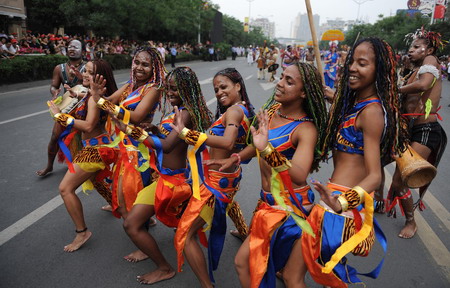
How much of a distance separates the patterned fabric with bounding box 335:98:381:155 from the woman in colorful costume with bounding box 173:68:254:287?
2.31 feet

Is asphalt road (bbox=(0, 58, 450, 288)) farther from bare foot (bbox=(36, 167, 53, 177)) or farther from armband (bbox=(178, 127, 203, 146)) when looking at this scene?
armband (bbox=(178, 127, 203, 146))

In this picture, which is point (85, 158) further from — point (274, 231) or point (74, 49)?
point (74, 49)

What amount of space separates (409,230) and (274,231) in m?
2.12

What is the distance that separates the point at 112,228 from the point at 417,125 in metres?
3.18

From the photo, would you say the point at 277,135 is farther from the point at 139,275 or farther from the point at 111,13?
the point at 111,13

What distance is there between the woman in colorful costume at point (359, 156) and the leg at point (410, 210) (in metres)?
1.56

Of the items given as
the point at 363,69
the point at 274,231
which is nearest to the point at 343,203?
the point at 274,231

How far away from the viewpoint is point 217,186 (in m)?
2.67

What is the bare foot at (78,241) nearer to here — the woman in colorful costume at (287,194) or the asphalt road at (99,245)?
the asphalt road at (99,245)

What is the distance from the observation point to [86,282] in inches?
109

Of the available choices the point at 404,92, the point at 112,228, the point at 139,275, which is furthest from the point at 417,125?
the point at 112,228

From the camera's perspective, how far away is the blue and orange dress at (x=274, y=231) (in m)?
2.20

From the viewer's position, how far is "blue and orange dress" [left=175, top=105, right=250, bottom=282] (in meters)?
2.58

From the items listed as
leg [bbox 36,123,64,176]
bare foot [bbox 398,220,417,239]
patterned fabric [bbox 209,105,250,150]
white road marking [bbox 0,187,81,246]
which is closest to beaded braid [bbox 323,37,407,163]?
patterned fabric [bbox 209,105,250,150]
